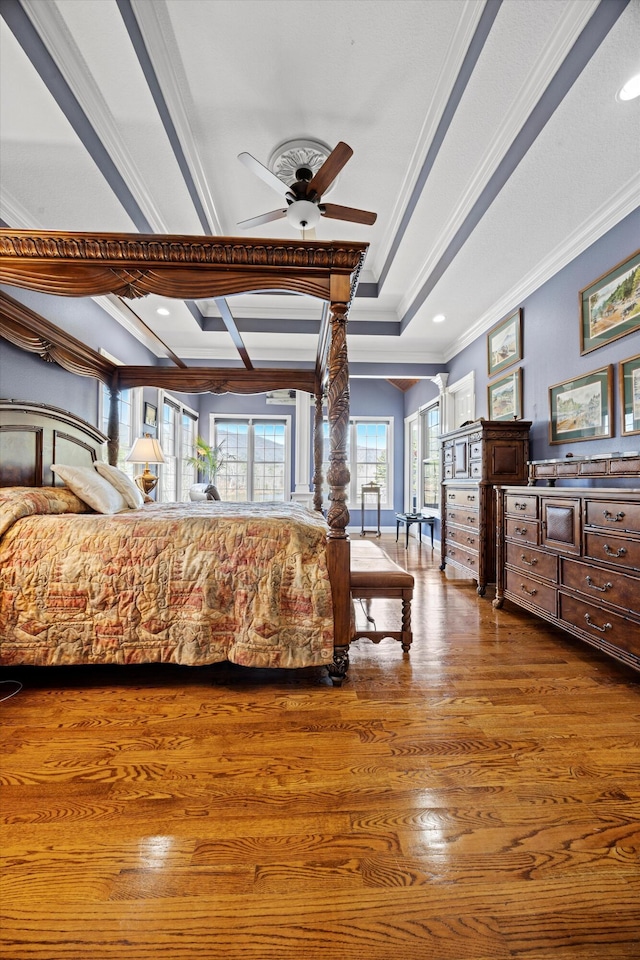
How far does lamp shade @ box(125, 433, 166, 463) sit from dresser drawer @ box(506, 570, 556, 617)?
3537mm

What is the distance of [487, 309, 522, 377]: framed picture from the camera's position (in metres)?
4.08

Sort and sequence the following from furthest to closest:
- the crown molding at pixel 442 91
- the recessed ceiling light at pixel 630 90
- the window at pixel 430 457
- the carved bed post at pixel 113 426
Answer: the window at pixel 430 457
the carved bed post at pixel 113 426
the recessed ceiling light at pixel 630 90
the crown molding at pixel 442 91

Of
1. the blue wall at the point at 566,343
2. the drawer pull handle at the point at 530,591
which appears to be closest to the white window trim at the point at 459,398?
the blue wall at the point at 566,343

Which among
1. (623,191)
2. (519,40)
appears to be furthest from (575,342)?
(519,40)

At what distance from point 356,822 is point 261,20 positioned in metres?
3.36

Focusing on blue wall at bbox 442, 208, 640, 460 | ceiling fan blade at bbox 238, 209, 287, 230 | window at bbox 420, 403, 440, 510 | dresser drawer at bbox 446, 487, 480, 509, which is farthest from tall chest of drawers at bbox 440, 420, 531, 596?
window at bbox 420, 403, 440, 510

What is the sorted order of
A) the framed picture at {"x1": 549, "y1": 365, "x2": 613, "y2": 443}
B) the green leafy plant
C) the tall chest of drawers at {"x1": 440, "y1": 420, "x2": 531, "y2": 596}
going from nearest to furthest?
1. the framed picture at {"x1": 549, "y1": 365, "x2": 613, "y2": 443}
2. the tall chest of drawers at {"x1": 440, "y1": 420, "x2": 531, "y2": 596}
3. the green leafy plant

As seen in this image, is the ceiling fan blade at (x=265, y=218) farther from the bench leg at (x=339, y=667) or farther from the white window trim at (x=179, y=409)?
the white window trim at (x=179, y=409)

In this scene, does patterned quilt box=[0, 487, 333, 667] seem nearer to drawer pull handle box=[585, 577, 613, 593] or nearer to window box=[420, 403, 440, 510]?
drawer pull handle box=[585, 577, 613, 593]

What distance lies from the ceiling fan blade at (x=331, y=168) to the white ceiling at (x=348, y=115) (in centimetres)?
38

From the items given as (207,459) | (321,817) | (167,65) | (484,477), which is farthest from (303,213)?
(207,459)

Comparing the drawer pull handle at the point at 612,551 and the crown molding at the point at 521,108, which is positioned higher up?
the crown molding at the point at 521,108

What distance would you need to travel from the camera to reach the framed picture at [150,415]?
→ 17.4ft

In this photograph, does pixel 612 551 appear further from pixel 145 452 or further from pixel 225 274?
pixel 145 452
